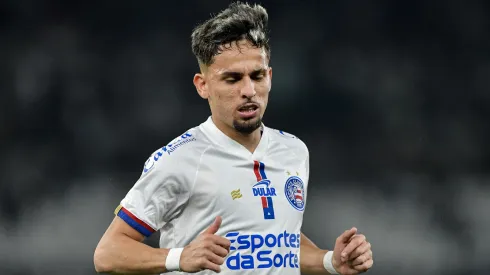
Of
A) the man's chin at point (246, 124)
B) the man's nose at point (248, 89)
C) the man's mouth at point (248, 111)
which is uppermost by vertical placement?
the man's nose at point (248, 89)

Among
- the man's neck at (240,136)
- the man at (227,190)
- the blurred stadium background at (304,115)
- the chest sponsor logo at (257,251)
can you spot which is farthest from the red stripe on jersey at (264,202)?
the blurred stadium background at (304,115)

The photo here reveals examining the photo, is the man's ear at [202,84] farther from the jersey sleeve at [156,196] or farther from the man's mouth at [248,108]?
the jersey sleeve at [156,196]

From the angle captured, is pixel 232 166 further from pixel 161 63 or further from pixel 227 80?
pixel 161 63

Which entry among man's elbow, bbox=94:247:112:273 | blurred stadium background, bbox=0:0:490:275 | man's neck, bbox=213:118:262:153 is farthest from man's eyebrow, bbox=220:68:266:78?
blurred stadium background, bbox=0:0:490:275

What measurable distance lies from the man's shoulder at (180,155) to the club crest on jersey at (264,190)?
25cm

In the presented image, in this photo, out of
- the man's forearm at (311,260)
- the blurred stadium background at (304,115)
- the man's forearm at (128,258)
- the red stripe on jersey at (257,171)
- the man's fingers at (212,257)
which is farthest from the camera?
the blurred stadium background at (304,115)

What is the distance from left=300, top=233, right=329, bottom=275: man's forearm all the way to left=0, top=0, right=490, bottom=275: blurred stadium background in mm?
3129

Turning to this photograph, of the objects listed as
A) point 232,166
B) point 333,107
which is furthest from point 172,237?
point 333,107

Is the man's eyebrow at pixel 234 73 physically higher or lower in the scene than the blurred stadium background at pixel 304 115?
lower

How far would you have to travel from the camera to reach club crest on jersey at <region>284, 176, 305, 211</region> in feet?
9.95

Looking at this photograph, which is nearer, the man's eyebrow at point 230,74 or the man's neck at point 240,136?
the man's eyebrow at point 230,74

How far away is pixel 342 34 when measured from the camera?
714 centimetres

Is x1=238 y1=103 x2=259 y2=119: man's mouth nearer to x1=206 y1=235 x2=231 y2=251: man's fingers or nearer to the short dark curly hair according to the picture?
the short dark curly hair

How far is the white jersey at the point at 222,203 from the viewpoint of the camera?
280cm
